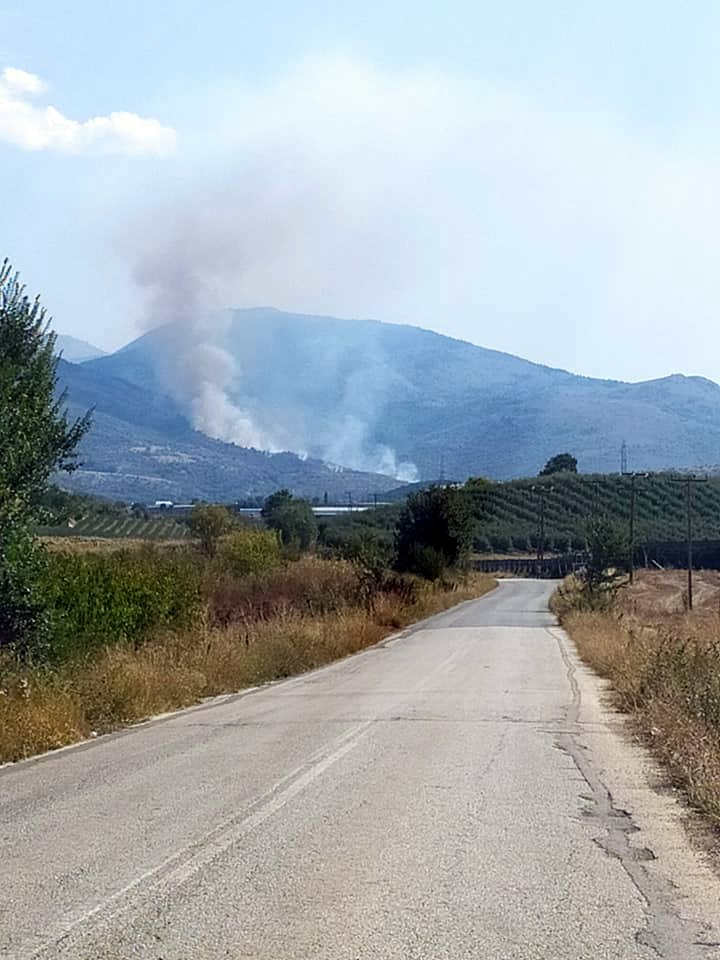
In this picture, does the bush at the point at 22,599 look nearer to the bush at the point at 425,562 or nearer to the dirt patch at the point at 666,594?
the dirt patch at the point at 666,594

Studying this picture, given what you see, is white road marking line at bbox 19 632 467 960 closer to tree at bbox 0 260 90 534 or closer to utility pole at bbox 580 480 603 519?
tree at bbox 0 260 90 534

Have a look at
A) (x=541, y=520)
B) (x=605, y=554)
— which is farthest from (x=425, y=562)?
(x=541, y=520)

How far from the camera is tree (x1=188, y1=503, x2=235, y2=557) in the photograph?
68.6 meters

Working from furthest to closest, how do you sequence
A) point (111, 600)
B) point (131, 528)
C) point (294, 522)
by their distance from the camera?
1. point (131, 528)
2. point (294, 522)
3. point (111, 600)

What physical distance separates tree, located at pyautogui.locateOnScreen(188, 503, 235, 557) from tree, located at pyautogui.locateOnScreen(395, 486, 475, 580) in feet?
31.3

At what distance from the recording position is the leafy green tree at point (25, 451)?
17391 mm

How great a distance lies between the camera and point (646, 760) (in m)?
13.1

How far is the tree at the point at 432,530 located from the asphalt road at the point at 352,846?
4892 centimetres

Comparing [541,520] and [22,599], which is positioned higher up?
[541,520]

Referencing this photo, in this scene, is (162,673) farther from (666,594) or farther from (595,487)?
(595,487)

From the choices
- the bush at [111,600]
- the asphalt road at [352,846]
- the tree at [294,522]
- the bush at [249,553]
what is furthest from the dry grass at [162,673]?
the tree at [294,522]

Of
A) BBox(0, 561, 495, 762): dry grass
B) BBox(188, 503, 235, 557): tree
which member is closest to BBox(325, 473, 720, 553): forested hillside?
BBox(188, 503, 235, 557): tree

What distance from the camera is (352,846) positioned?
8633 mm

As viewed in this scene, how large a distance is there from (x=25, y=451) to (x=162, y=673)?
446cm
